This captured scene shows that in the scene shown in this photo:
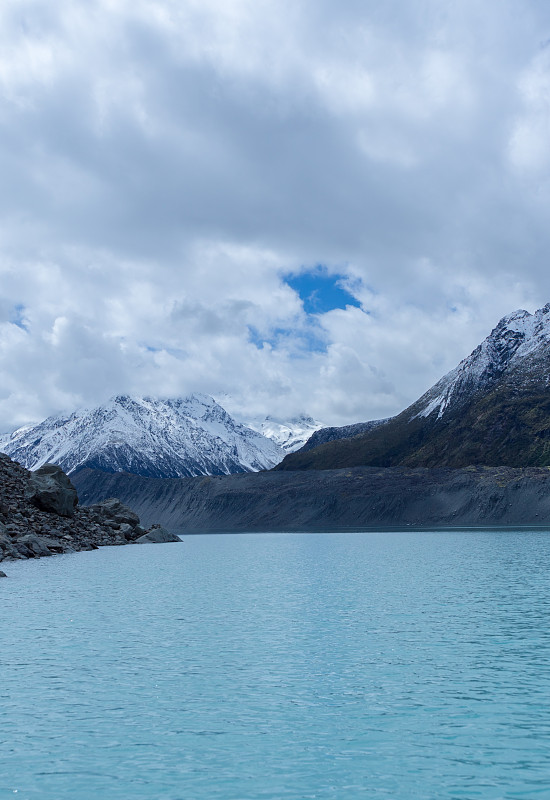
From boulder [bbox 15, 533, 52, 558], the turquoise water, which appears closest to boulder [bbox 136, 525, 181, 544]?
boulder [bbox 15, 533, 52, 558]

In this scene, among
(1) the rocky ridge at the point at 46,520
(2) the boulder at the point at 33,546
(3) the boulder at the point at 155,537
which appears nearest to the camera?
(2) the boulder at the point at 33,546

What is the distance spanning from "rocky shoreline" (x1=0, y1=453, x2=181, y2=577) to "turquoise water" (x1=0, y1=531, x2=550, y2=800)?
39.2 m

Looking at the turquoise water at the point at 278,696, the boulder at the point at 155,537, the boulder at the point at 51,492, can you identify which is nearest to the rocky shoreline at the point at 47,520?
the boulder at the point at 51,492

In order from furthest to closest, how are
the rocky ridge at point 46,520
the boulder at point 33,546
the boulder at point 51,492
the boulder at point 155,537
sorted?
1. the boulder at point 155,537
2. the boulder at point 51,492
3. the rocky ridge at point 46,520
4. the boulder at point 33,546

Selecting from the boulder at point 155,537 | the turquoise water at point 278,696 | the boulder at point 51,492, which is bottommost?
the turquoise water at point 278,696

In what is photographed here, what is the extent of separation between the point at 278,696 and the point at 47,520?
80.5 meters

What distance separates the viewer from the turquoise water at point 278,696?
42.6 feet

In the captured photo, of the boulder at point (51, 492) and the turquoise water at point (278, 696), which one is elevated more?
the boulder at point (51, 492)

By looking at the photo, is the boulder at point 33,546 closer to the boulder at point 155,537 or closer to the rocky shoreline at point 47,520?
the rocky shoreline at point 47,520

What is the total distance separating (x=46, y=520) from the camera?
302 feet

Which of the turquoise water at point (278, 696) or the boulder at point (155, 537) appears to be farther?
the boulder at point (155, 537)

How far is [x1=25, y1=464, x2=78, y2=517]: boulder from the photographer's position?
94.5 metres

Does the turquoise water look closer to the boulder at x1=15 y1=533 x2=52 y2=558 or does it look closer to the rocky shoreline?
the boulder at x1=15 y1=533 x2=52 y2=558

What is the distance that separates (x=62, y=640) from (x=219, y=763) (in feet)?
47.9
